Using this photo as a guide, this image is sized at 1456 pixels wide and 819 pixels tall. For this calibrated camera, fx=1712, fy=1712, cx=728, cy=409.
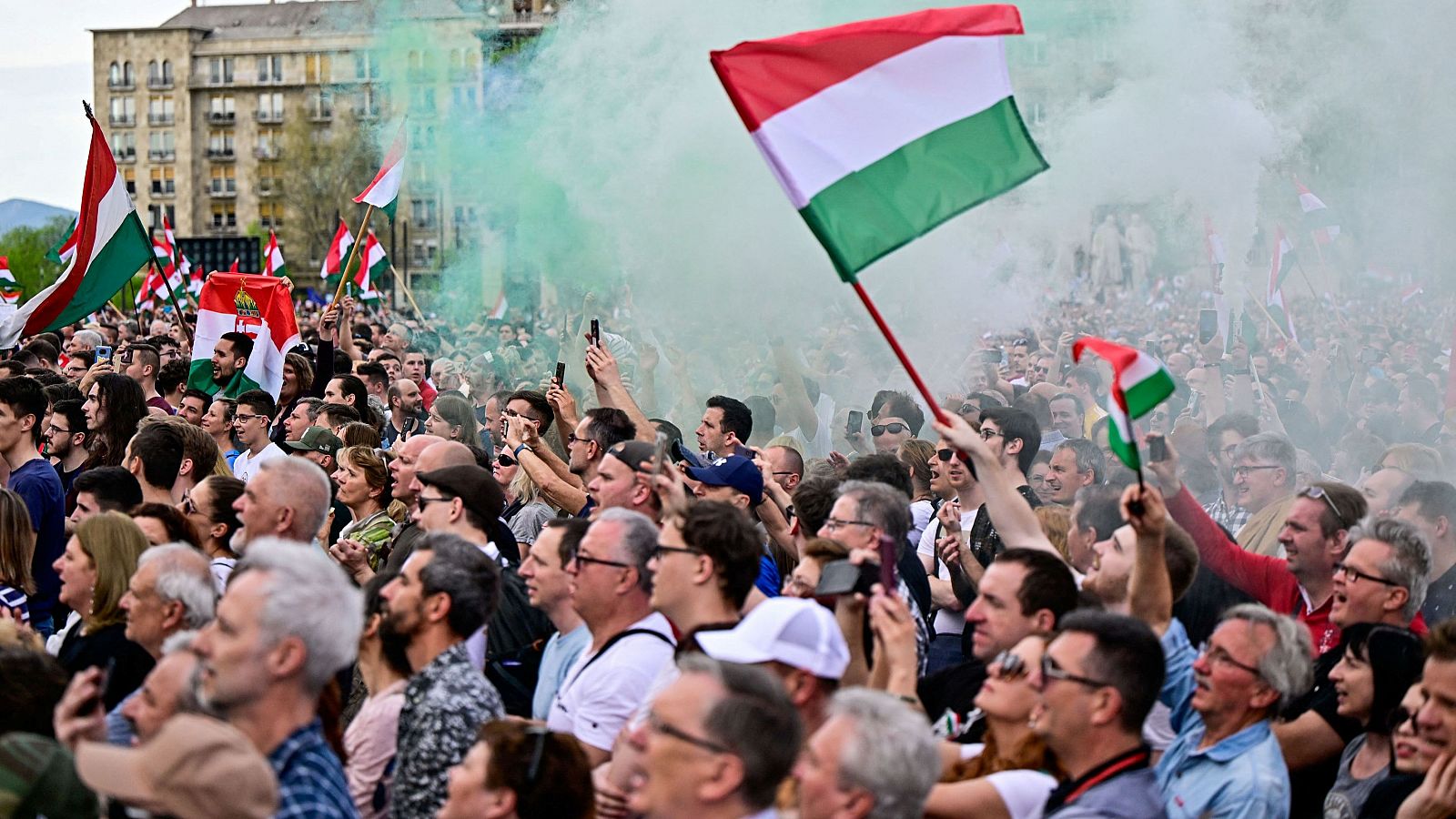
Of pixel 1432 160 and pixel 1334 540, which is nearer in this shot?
pixel 1334 540

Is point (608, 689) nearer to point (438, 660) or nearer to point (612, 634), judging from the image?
point (612, 634)

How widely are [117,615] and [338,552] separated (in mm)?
1614

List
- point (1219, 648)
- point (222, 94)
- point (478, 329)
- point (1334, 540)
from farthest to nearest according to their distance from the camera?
1. point (222, 94)
2. point (478, 329)
3. point (1334, 540)
4. point (1219, 648)

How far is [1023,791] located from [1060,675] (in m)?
0.30

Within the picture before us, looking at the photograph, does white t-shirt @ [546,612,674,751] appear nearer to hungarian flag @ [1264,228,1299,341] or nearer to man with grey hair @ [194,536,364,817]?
man with grey hair @ [194,536,364,817]

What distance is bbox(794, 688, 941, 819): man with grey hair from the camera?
3555 millimetres

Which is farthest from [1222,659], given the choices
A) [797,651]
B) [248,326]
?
[248,326]

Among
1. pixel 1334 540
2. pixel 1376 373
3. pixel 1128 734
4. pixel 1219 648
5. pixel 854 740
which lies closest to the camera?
pixel 854 740

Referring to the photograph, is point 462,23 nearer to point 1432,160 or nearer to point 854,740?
point 1432,160

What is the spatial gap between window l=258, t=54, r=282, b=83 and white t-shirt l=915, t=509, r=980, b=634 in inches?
4279

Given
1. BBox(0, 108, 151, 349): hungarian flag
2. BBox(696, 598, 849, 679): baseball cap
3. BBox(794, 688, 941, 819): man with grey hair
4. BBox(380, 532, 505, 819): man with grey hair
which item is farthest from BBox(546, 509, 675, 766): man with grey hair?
BBox(0, 108, 151, 349): hungarian flag

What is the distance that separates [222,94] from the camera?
4358 inches

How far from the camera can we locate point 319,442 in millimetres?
9312

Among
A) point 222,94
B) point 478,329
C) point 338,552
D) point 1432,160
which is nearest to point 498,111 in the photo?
point 478,329
